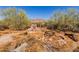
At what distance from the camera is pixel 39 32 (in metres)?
2.17

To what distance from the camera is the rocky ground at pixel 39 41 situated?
2.14 meters

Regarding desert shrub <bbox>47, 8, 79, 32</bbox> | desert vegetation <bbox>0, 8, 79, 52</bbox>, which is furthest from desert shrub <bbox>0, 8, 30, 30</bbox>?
desert shrub <bbox>47, 8, 79, 32</bbox>

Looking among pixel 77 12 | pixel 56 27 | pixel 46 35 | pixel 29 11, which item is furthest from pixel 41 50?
pixel 77 12

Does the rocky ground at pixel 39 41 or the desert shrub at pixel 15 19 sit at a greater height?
the desert shrub at pixel 15 19

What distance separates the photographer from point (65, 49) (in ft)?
7.07

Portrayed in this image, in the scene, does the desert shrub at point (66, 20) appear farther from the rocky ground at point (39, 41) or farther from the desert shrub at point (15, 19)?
the desert shrub at point (15, 19)

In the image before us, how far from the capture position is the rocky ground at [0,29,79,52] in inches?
84.2

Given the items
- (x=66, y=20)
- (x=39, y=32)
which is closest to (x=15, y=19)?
(x=39, y=32)

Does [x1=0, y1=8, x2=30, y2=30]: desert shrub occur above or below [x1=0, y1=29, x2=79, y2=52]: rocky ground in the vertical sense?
above

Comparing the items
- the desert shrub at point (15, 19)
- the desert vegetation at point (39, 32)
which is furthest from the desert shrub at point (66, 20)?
the desert shrub at point (15, 19)

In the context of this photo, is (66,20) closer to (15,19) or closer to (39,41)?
(39,41)

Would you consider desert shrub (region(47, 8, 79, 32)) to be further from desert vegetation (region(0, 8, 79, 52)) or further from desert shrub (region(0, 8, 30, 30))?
desert shrub (region(0, 8, 30, 30))

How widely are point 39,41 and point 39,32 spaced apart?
0.11m
